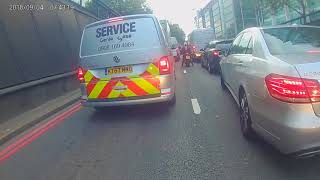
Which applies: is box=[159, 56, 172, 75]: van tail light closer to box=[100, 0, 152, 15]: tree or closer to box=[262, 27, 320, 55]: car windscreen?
box=[262, 27, 320, 55]: car windscreen

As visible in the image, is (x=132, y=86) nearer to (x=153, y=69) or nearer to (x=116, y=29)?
(x=153, y=69)

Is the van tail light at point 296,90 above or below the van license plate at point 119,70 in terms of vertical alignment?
below

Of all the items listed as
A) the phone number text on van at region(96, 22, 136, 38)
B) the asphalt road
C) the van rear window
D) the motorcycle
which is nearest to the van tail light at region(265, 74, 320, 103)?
the asphalt road

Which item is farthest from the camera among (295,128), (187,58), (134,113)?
(187,58)

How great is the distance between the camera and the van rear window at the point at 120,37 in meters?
8.49

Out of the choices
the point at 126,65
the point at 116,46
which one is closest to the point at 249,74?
the point at 126,65

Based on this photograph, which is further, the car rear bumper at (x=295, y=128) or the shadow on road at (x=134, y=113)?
the shadow on road at (x=134, y=113)

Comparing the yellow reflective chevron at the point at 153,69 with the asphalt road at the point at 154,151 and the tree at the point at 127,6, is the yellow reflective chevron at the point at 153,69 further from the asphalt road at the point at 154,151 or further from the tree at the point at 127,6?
the tree at the point at 127,6

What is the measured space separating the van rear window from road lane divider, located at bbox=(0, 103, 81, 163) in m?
1.70


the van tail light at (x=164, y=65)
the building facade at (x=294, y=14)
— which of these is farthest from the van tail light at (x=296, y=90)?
the building facade at (x=294, y=14)

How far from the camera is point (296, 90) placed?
4500 mm

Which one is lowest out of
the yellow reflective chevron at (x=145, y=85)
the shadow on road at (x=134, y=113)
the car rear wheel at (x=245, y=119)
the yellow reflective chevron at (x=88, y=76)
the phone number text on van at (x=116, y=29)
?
the shadow on road at (x=134, y=113)

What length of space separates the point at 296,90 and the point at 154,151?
2.45 m

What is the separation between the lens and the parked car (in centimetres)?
441
